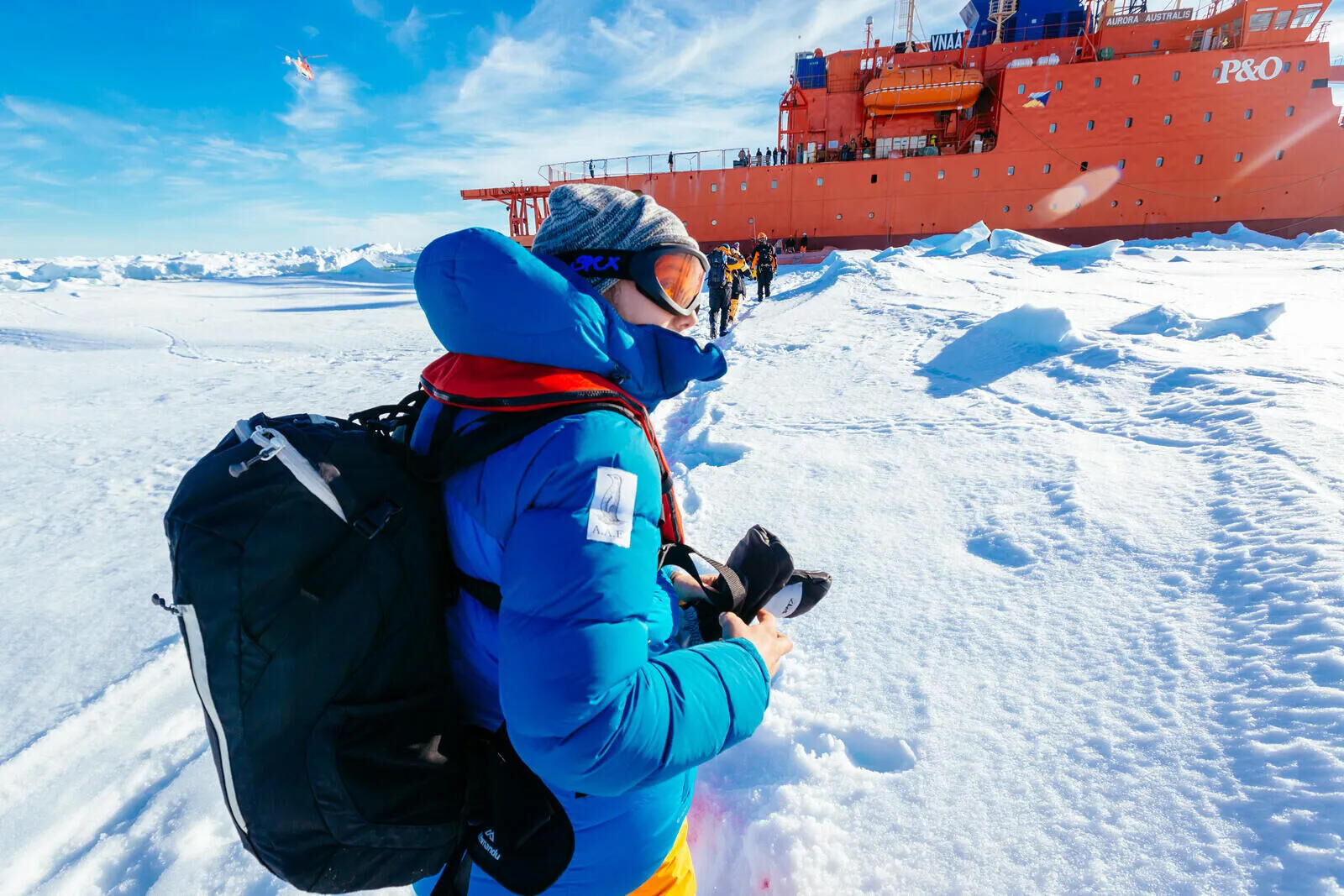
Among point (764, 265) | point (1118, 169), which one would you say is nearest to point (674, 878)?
point (764, 265)

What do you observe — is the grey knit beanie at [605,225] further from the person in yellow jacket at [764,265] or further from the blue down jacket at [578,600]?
the person in yellow jacket at [764,265]

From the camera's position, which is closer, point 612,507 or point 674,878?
point 612,507

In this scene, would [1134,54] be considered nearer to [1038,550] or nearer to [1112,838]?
[1038,550]

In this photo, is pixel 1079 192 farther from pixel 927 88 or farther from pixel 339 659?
pixel 339 659

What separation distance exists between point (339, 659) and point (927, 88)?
76.5ft

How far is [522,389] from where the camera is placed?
0.78 metres

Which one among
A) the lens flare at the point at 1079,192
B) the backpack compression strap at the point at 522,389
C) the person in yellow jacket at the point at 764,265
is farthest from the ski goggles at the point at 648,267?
the lens flare at the point at 1079,192

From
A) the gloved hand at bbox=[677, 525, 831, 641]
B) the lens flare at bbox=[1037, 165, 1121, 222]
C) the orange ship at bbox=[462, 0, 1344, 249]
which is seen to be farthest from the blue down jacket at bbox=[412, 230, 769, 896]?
the lens flare at bbox=[1037, 165, 1121, 222]

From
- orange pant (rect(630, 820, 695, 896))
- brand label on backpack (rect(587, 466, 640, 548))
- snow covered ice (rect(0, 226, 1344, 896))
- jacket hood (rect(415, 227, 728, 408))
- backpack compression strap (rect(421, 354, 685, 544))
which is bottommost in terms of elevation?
snow covered ice (rect(0, 226, 1344, 896))

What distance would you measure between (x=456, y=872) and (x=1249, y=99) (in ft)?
85.6

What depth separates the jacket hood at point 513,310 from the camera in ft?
2.58

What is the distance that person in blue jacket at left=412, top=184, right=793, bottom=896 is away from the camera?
69 cm

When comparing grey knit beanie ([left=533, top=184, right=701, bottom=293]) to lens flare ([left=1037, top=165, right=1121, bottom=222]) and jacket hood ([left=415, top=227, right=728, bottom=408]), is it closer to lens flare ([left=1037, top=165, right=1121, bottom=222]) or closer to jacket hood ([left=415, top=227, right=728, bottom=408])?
jacket hood ([left=415, top=227, right=728, bottom=408])

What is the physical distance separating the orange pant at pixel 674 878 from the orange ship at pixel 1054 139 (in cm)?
2117
